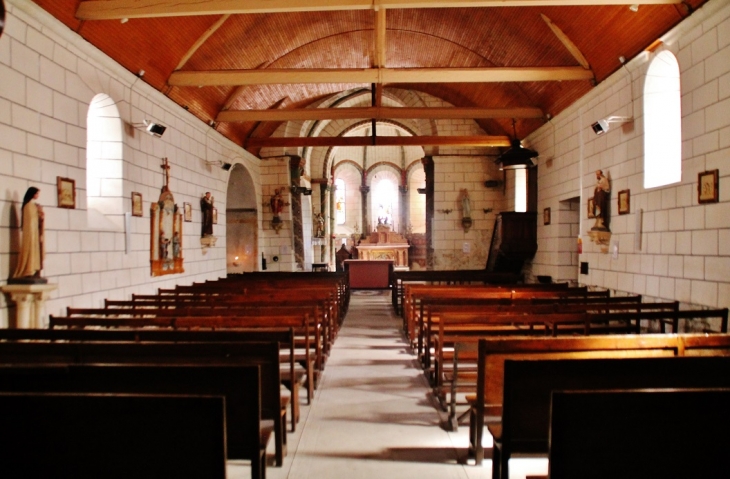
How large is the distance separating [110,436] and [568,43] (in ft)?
27.0

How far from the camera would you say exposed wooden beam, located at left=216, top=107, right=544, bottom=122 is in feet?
32.7

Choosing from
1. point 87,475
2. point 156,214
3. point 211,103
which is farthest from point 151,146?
point 87,475

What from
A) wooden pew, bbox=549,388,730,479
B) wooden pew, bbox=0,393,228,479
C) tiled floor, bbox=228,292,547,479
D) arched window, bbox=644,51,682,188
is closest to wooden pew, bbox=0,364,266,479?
wooden pew, bbox=0,393,228,479

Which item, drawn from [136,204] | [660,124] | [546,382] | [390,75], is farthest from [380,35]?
[546,382]

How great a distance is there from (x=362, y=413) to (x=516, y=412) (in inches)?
79.2

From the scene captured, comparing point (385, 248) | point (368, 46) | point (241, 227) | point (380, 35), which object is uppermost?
point (368, 46)

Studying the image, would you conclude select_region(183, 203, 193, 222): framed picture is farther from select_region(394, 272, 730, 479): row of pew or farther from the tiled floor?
select_region(394, 272, 730, 479): row of pew

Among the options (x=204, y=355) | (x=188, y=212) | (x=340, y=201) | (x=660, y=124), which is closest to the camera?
(x=204, y=355)

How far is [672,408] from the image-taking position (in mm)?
1562

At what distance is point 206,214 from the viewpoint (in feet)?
32.2

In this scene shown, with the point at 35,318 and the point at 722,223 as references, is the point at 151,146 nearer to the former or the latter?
the point at 35,318

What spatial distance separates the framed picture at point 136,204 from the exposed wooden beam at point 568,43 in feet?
22.7

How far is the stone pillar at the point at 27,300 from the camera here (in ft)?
14.7

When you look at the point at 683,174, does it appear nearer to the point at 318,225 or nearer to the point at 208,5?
the point at 208,5
